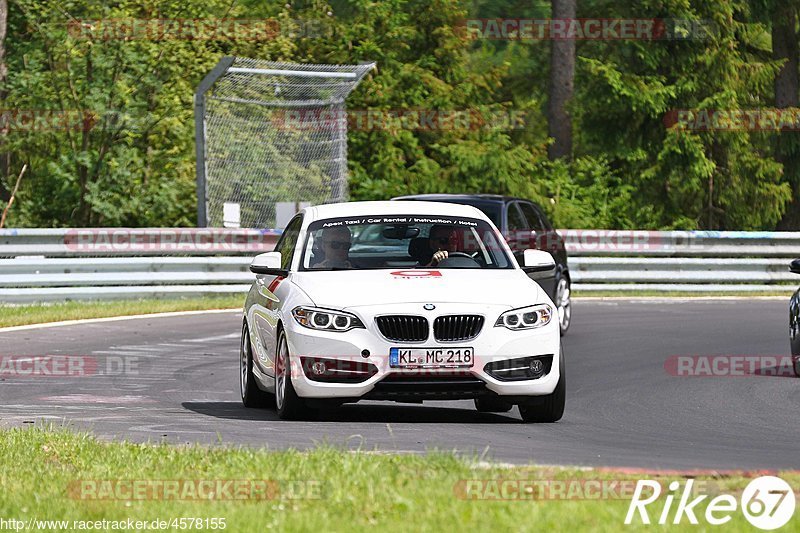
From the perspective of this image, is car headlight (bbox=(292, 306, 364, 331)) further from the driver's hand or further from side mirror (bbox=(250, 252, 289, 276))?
the driver's hand

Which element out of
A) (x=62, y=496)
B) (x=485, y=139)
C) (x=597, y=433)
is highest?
(x=62, y=496)

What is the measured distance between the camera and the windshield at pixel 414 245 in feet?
40.5

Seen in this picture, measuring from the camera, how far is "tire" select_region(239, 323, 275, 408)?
13.0 m

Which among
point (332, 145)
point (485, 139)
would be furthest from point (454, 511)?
point (485, 139)

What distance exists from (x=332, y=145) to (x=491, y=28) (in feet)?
70.9

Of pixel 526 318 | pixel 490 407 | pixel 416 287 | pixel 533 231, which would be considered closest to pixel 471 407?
pixel 490 407

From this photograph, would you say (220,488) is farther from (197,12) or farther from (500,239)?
(197,12)

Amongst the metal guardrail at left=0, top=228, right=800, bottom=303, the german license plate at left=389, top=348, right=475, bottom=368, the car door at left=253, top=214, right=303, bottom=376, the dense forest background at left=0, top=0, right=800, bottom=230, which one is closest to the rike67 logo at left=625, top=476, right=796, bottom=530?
the german license plate at left=389, top=348, right=475, bottom=368

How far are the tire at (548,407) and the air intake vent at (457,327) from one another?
717mm

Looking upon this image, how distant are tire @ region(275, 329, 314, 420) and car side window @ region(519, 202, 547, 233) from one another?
9.14 m

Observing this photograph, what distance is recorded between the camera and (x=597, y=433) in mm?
11172

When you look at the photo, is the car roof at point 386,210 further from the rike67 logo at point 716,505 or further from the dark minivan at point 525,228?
the dark minivan at point 525,228

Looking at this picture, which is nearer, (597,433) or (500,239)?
(597,433)

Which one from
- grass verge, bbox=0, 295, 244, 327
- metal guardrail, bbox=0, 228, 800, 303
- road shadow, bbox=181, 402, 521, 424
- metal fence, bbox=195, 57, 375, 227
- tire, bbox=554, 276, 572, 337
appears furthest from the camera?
metal fence, bbox=195, 57, 375, 227
